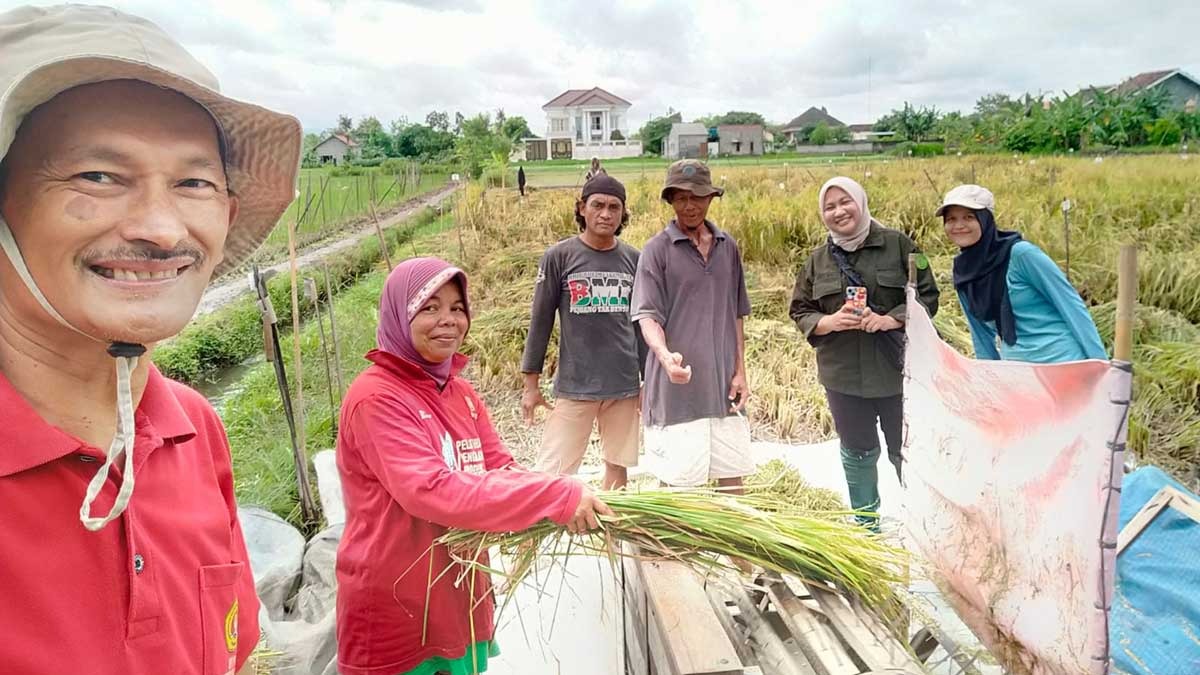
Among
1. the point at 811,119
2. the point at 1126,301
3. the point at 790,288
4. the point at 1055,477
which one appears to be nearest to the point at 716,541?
the point at 1055,477

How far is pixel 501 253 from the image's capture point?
8828mm

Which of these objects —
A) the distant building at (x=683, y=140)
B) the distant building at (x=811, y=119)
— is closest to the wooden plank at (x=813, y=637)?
the distant building at (x=683, y=140)

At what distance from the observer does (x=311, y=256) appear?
1230cm

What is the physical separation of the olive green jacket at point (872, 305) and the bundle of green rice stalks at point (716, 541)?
1.16 metres

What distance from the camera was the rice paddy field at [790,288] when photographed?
175 inches

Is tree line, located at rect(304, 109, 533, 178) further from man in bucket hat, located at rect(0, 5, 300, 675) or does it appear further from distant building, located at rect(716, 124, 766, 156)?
man in bucket hat, located at rect(0, 5, 300, 675)

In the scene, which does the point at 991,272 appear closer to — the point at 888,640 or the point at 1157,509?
the point at 1157,509

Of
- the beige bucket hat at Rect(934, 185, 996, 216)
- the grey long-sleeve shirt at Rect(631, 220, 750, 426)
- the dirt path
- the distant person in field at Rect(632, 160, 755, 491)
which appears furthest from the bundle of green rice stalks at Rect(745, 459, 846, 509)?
the dirt path

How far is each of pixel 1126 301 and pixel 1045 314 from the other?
1.66 meters

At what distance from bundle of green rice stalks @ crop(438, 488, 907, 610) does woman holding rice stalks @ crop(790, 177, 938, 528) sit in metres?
1.08

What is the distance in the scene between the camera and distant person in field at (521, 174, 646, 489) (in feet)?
10.5

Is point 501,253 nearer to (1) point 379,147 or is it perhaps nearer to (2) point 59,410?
(2) point 59,410

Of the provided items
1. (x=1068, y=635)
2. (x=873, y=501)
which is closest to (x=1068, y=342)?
(x=873, y=501)

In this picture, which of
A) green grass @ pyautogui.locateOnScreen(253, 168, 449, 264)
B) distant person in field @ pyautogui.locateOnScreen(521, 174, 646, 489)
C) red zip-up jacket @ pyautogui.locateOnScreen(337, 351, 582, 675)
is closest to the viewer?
red zip-up jacket @ pyautogui.locateOnScreen(337, 351, 582, 675)
